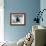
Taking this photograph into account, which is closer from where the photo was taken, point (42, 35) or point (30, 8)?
point (42, 35)

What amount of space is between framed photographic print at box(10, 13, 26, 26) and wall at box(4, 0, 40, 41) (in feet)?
0.43

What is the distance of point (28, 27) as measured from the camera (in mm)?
5848

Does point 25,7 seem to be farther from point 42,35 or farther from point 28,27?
point 42,35

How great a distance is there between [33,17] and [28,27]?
46cm

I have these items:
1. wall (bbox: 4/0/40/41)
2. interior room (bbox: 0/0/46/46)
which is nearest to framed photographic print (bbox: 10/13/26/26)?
interior room (bbox: 0/0/46/46)

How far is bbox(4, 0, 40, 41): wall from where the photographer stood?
5766 mm

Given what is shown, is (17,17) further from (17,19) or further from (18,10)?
(18,10)

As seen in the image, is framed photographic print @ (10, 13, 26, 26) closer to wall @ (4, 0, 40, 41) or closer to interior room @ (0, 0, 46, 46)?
interior room @ (0, 0, 46, 46)

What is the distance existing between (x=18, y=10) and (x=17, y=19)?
0.37 metres

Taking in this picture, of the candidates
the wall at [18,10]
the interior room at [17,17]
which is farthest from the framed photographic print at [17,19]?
the wall at [18,10]

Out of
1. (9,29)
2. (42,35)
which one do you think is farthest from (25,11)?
(42,35)

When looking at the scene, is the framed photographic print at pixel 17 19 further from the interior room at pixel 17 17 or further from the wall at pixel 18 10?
the wall at pixel 18 10

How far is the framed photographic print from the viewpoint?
580cm

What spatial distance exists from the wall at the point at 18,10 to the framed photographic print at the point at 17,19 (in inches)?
5.1
